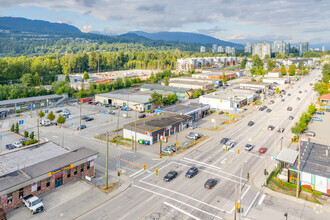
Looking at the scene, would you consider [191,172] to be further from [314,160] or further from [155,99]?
[155,99]

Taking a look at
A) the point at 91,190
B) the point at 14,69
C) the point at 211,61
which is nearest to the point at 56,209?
the point at 91,190

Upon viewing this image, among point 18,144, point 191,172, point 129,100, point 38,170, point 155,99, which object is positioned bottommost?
point 191,172

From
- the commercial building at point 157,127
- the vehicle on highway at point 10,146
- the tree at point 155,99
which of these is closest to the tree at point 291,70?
the tree at point 155,99

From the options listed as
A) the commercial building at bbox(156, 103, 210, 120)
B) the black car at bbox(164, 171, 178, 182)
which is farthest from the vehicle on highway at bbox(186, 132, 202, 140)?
the black car at bbox(164, 171, 178, 182)

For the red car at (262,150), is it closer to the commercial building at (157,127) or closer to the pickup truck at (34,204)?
the commercial building at (157,127)

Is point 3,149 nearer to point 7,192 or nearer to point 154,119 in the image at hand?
point 7,192

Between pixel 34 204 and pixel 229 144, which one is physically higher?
pixel 229 144

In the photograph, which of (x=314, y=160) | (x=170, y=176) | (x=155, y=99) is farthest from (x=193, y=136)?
(x=155, y=99)
